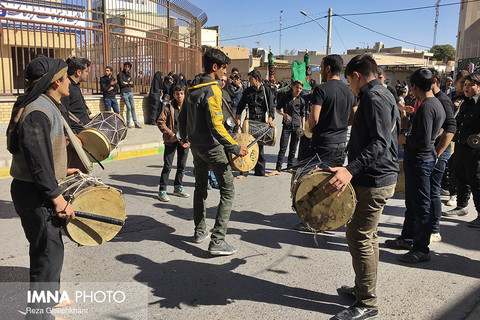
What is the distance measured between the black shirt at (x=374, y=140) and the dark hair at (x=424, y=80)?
4.04 ft

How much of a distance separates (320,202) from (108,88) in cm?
1067

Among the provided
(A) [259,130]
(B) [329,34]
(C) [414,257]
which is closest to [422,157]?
(C) [414,257]

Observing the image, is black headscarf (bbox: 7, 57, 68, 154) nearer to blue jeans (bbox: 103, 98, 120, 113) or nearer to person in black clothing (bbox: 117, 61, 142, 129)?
blue jeans (bbox: 103, 98, 120, 113)

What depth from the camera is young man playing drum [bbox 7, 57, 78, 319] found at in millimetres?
2562

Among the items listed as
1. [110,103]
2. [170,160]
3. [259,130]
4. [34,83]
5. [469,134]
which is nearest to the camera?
[34,83]

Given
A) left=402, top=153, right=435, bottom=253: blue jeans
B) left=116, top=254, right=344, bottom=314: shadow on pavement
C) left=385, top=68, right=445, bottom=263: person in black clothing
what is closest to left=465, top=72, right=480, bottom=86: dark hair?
left=385, top=68, right=445, bottom=263: person in black clothing

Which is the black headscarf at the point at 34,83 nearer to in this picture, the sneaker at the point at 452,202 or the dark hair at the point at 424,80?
the dark hair at the point at 424,80

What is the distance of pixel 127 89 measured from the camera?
13.2 metres

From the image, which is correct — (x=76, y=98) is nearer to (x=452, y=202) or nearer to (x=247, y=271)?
(x=247, y=271)

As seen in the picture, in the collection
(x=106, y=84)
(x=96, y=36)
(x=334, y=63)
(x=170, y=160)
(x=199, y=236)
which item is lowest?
(x=199, y=236)

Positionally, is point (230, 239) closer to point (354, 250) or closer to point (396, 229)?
point (354, 250)

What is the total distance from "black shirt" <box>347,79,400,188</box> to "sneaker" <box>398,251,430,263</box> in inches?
61.0

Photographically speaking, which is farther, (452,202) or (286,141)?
(286,141)

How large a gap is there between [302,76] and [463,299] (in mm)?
8270
